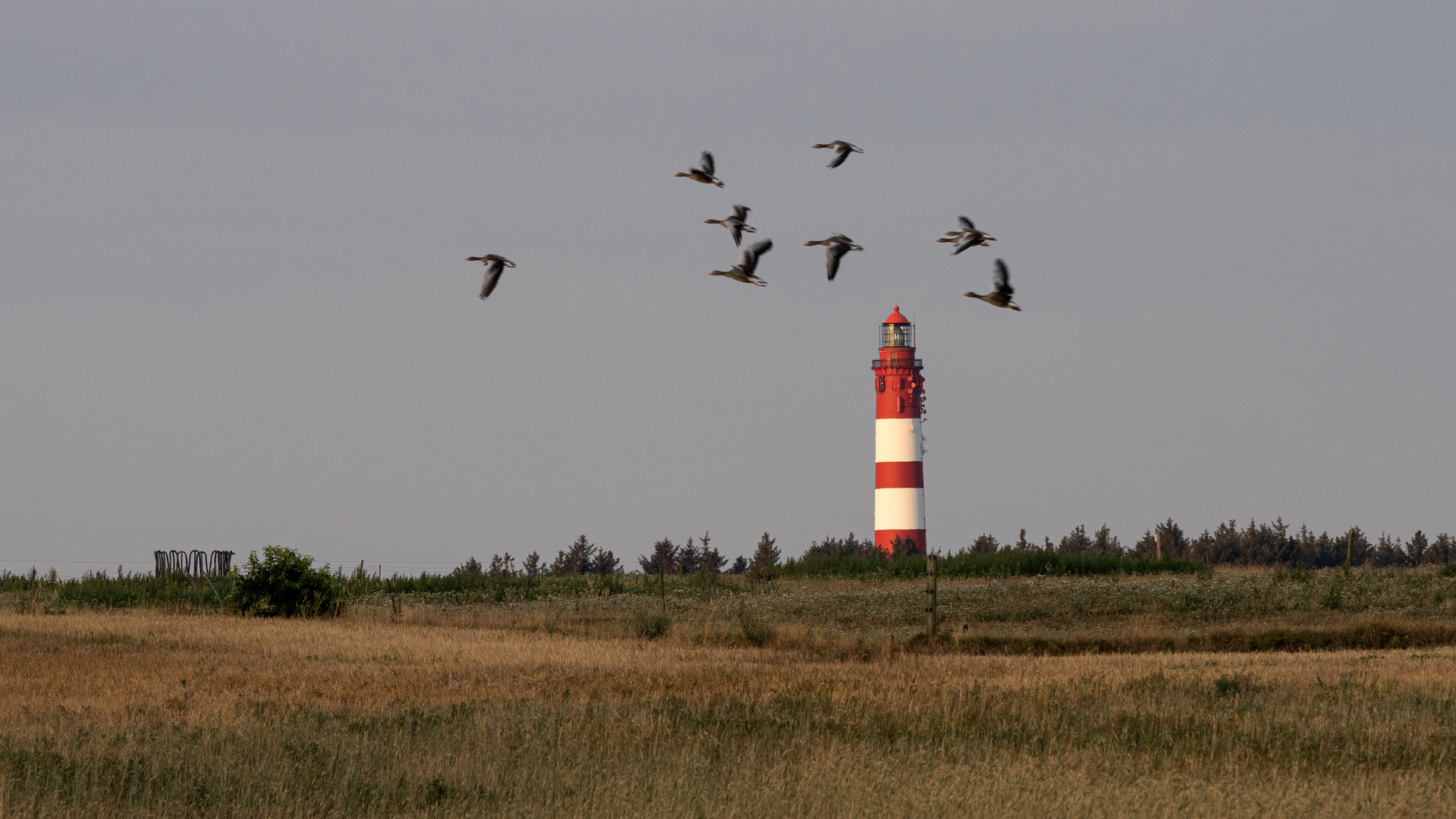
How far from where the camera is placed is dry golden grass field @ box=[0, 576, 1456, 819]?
39.3ft

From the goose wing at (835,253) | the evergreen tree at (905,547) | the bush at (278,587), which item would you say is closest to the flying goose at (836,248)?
the goose wing at (835,253)

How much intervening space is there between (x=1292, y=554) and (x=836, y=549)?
2565cm

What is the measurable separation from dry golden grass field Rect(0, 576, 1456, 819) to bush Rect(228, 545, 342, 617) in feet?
31.1

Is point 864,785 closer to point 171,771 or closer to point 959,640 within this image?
point 171,771

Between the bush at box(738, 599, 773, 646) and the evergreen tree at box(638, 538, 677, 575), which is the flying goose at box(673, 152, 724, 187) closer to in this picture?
the bush at box(738, 599, 773, 646)

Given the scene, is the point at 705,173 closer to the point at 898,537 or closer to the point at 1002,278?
the point at 1002,278

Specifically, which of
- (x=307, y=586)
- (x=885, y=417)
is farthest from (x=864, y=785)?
(x=885, y=417)

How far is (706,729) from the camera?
16.3 m

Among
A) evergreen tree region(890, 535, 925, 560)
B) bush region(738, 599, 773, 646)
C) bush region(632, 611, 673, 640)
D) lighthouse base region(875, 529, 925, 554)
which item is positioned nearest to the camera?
bush region(738, 599, 773, 646)

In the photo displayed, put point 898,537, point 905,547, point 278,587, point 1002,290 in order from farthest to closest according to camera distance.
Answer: point 898,537 → point 905,547 → point 278,587 → point 1002,290

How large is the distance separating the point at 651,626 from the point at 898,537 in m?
35.1

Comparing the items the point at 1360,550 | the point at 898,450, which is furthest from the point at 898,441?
the point at 1360,550

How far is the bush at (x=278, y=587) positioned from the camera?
136 feet

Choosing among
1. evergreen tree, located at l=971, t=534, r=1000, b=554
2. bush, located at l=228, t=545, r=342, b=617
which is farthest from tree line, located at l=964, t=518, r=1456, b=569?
bush, located at l=228, t=545, r=342, b=617
